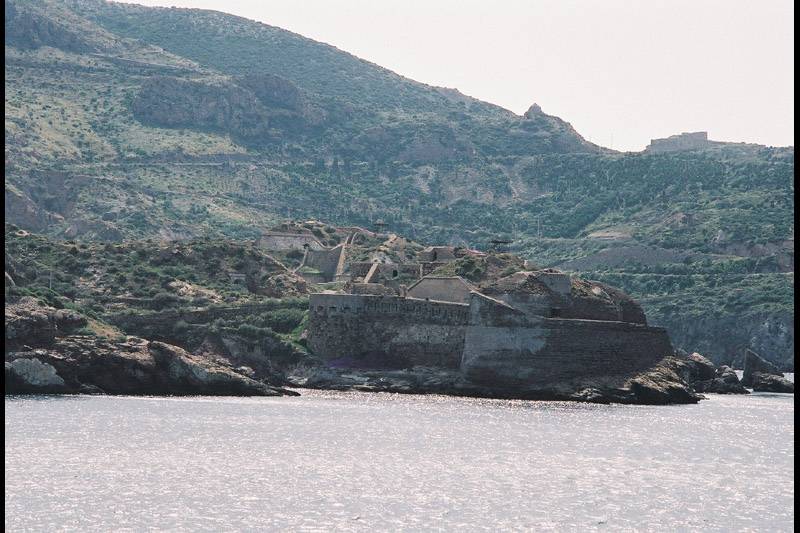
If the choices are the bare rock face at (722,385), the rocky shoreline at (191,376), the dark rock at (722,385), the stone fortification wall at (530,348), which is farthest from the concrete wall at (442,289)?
the bare rock face at (722,385)

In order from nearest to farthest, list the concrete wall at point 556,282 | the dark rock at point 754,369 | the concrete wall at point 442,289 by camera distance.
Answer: the concrete wall at point 556,282 < the concrete wall at point 442,289 < the dark rock at point 754,369

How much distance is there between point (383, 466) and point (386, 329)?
47143mm

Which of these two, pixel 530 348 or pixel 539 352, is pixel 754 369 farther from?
pixel 530 348

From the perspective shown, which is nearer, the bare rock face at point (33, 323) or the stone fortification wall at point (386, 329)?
the bare rock face at point (33, 323)

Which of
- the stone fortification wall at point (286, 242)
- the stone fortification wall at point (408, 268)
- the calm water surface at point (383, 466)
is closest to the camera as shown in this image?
the calm water surface at point (383, 466)

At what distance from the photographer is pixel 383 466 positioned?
8288cm

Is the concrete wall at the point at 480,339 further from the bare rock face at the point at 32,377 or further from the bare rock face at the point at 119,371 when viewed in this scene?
the bare rock face at the point at 32,377

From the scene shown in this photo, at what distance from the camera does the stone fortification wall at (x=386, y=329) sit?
12605cm

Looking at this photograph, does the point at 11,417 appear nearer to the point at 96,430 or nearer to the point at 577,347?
the point at 96,430

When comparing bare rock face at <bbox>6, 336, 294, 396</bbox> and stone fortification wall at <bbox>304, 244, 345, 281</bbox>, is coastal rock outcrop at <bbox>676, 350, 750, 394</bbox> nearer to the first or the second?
stone fortification wall at <bbox>304, 244, 345, 281</bbox>

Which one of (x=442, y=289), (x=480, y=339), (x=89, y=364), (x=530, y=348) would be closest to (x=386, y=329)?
(x=442, y=289)

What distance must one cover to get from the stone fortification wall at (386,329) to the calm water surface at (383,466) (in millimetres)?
10779

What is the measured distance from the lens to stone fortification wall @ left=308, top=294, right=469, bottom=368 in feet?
414

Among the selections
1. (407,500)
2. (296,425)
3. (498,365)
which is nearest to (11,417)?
(296,425)
